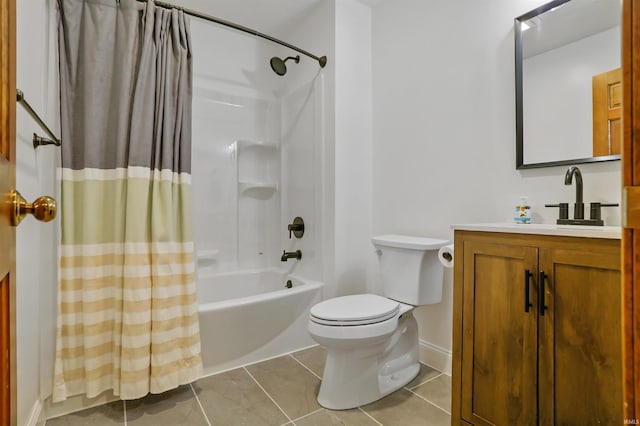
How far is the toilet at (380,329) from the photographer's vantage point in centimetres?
156

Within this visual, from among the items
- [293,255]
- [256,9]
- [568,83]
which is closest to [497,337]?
[568,83]

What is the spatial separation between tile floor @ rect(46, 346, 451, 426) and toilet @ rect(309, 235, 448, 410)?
2.9 inches

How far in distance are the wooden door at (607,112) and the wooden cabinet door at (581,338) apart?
2.16ft

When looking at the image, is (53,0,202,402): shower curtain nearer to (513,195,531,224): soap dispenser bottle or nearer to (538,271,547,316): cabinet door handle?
(538,271,547,316): cabinet door handle

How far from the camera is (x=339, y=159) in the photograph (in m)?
2.35

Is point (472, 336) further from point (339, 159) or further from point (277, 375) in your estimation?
point (339, 159)

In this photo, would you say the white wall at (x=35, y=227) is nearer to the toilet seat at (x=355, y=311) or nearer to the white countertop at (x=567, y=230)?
the toilet seat at (x=355, y=311)

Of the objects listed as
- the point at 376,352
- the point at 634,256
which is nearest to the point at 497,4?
the point at 634,256

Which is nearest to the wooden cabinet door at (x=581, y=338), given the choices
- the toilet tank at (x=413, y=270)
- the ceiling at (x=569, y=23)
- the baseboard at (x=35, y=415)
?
the toilet tank at (x=413, y=270)

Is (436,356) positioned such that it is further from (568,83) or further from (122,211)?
(122,211)

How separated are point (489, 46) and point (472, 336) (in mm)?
1502

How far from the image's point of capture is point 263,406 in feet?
5.32

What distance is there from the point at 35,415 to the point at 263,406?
3.11 ft

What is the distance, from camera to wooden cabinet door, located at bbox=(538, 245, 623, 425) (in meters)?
0.97
